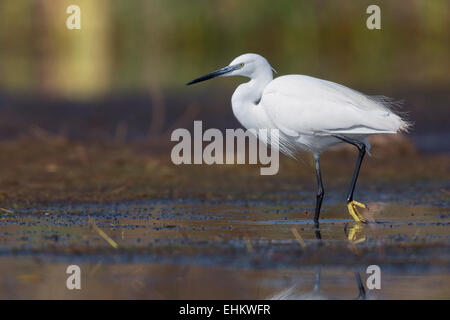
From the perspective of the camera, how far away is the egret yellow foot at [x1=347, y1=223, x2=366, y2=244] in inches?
267

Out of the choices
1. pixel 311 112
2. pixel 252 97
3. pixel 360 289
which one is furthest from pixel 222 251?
pixel 252 97

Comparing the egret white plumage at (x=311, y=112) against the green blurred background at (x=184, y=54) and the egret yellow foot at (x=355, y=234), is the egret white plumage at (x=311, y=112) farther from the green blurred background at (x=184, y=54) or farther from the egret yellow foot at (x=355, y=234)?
the green blurred background at (x=184, y=54)

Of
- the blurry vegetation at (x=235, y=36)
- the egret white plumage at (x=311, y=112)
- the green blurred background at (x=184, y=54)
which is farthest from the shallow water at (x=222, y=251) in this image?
the blurry vegetation at (x=235, y=36)

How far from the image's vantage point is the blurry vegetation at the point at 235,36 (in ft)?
72.1

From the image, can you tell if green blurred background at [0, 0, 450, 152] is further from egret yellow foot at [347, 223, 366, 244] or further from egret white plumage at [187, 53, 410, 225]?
egret yellow foot at [347, 223, 366, 244]

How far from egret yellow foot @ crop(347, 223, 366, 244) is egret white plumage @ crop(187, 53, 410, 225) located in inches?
10.1

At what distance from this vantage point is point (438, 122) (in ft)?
50.2

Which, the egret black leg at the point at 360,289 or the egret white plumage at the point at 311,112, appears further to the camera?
the egret white plumage at the point at 311,112

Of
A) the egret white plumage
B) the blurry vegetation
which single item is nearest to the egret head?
the egret white plumage

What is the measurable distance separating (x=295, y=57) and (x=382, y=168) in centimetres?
1254

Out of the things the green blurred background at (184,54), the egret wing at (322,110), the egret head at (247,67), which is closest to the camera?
the egret wing at (322,110)

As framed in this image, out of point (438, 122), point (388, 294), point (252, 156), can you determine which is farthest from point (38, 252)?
point (438, 122)

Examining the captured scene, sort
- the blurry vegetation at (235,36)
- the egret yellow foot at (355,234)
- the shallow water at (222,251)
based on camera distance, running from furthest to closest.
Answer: the blurry vegetation at (235,36) < the egret yellow foot at (355,234) < the shallow water at (222,251)

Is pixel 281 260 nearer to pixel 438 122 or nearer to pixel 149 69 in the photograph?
pixel 438 122
